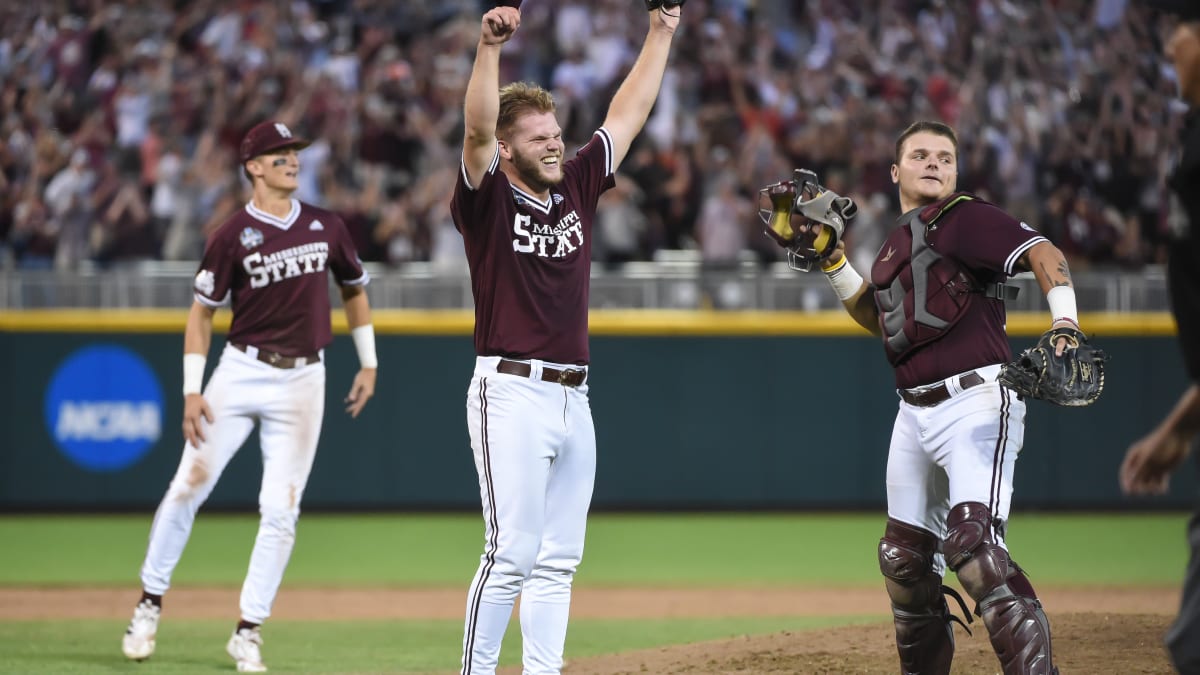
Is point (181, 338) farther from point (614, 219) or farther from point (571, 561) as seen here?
point (571, 561)

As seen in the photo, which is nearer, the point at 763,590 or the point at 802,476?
the point at 763,590

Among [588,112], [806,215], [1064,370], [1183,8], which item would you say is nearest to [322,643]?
[806,215]

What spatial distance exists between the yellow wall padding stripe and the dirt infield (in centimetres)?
394

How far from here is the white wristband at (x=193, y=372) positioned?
6934 millimetres

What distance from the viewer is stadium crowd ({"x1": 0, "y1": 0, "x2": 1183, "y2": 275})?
13711mm

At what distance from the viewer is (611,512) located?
1372cm

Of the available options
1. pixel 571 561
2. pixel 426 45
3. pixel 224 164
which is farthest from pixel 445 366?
pixel 571 561

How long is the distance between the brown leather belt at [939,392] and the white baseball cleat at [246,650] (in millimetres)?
3274

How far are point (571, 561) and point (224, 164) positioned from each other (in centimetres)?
984

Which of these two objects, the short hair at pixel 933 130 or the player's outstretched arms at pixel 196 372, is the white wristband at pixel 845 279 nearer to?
the short hair at pixel 933 130

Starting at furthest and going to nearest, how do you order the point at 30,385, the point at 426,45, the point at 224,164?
the point at 426,45 < the point at 224,164 < the point at 30,385

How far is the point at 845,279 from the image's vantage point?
5.71 m

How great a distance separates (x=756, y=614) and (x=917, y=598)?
11.6 feet

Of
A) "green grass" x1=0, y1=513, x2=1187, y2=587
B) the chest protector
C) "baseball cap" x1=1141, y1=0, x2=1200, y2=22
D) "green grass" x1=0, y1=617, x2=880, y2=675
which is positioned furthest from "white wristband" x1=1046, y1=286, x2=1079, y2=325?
"green grass" x1=0, y1=513, x2=1187, y2=587
